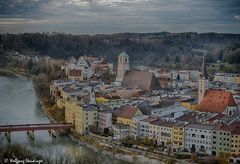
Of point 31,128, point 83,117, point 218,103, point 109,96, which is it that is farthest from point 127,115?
point 109,96

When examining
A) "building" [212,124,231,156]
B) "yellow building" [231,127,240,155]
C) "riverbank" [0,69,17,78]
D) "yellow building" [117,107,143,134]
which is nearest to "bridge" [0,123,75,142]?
"yellow building" [117,107,143,134]

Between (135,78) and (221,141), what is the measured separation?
424 cm

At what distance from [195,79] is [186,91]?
8.58ft

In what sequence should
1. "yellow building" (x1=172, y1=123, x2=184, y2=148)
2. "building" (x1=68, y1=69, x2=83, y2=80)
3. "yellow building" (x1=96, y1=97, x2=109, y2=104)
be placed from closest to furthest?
"yellow building" (x1=172, y1=123, x2=184, y2=148)
"yellow building" (x1=96, y1=97, x2=109, y2=104)
"building" (x1=68, y1=69, x2=83, y2=80)

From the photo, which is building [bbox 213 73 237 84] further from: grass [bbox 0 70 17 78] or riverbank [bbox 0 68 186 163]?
riverbank [bbox 0 68 186 163]

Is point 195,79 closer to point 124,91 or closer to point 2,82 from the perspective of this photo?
point 124,91

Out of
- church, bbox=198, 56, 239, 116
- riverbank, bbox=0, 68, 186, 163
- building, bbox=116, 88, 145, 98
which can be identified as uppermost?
church, bbox=198, 56, 239, 116

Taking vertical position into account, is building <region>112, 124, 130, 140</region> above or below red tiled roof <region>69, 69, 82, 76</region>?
below

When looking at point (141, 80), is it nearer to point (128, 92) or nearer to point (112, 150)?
point (128, 92)

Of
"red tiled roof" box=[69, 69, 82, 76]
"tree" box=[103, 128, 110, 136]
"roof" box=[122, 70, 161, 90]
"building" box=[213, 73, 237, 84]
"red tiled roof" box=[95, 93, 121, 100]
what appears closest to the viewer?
"tree" box=[103, 128, 110, 136]

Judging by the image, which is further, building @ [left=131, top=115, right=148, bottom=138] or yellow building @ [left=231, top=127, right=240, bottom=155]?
building @ [left=131, top=115, right=148, bottom=138]

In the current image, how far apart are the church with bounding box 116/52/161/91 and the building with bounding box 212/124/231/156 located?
3744 mm

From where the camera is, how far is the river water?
5.75 m

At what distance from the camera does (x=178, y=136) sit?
5.96 metres
